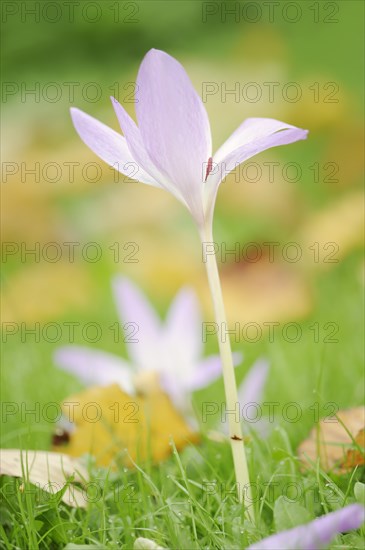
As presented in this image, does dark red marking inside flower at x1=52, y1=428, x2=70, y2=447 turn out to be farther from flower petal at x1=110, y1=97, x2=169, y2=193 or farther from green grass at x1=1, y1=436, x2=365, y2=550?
flower petal at x1=110, y1=97, x2=169, y2=193

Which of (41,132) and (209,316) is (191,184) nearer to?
(209,316)

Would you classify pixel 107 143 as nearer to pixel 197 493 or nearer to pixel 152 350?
pixel 197 493

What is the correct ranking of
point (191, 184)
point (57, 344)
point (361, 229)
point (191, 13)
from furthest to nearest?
1. point (191, 13)
2. point (361, 229)
3. point (57, 344)
4. point (191, 184)

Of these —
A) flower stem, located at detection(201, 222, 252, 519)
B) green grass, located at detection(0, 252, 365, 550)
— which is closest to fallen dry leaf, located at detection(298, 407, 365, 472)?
green grass, located at detection(0, 252, 365, 550)

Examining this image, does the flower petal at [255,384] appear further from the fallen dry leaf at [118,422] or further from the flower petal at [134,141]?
the flower petal at [134,141]

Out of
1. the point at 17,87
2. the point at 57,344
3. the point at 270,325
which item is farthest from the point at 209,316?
the point at 17,87

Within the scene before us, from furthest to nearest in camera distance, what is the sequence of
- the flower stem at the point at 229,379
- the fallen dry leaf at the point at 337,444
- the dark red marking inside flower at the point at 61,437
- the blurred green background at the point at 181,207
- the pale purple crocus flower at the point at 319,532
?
1. the blurred green background at the point at 181,207
2. the dark red marking inside flower at the point at 61,437
3. the fallen dry leaf at the point at 337,444
4. the flower stem at the point at 229,379
5. the pale purple crocus flower at the point at 319,532

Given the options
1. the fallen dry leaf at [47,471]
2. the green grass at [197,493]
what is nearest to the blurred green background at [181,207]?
the green grass at [197,493]
